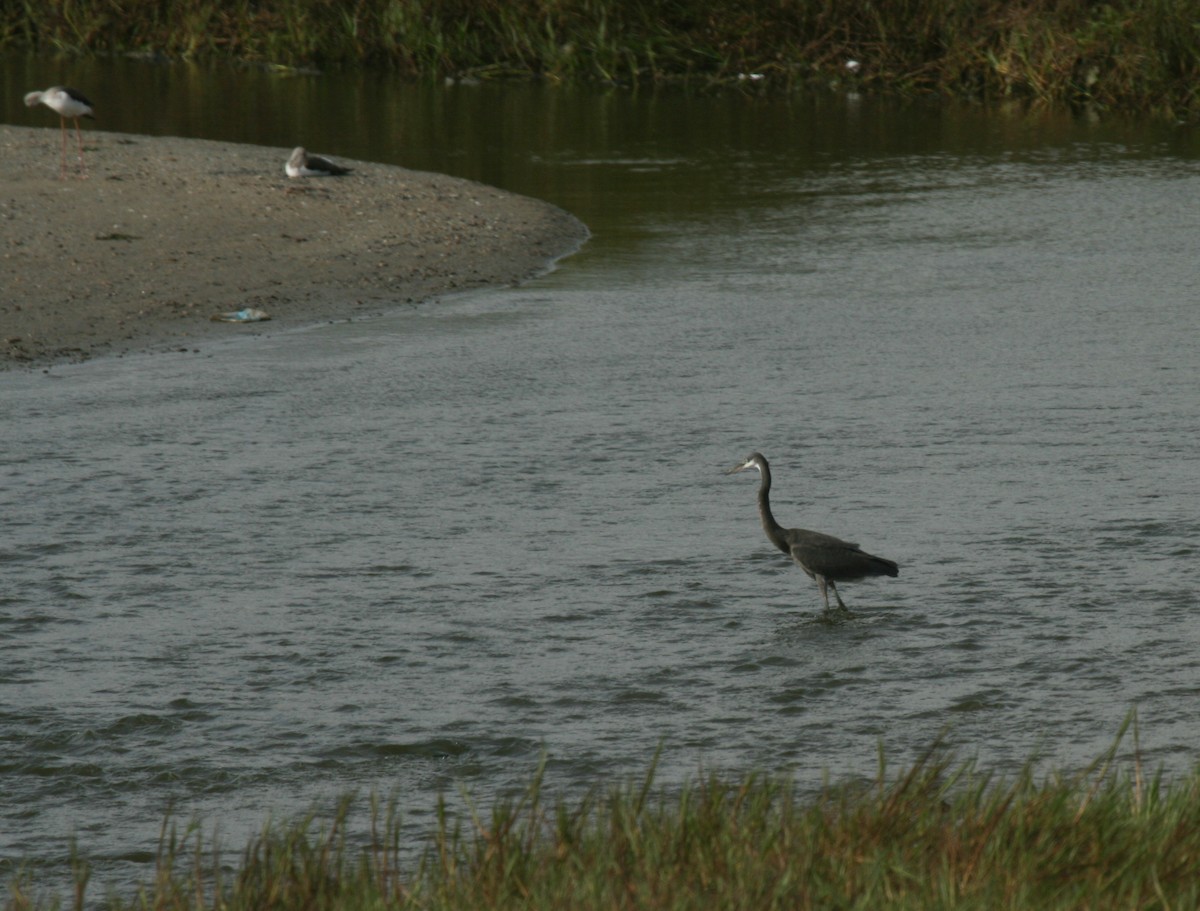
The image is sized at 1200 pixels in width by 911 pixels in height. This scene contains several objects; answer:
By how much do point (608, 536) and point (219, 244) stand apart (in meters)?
8.32

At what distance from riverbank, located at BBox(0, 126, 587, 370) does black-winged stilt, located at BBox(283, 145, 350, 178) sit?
128 mm

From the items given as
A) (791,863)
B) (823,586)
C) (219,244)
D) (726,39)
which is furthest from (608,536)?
(726,39)

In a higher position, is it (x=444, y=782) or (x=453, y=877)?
(x=453, y=877)

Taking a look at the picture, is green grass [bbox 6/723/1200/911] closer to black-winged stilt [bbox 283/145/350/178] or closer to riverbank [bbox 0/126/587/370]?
riverbank [bbox 0/126/587/370]

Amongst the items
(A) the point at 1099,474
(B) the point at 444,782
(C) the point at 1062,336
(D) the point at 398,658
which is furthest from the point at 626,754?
(C) the point at 1062,336

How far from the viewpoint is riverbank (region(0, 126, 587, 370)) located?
14641mm

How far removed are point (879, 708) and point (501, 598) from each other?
2.06 meters

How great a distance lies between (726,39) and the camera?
112 feet

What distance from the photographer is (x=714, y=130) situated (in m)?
27.5

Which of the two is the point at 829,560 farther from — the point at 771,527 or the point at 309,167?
the point at 309,167

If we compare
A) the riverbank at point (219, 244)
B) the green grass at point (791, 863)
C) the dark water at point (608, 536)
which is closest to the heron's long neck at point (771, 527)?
the dark water at point (608, 536)

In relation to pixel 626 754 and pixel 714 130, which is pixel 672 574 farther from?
pixel 714 130

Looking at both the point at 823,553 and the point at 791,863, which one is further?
the point at 823,553

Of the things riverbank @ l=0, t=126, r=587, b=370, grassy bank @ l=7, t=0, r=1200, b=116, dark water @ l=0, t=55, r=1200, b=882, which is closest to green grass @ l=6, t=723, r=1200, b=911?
dark water @ l=0, t=55, r=1200, b=882
